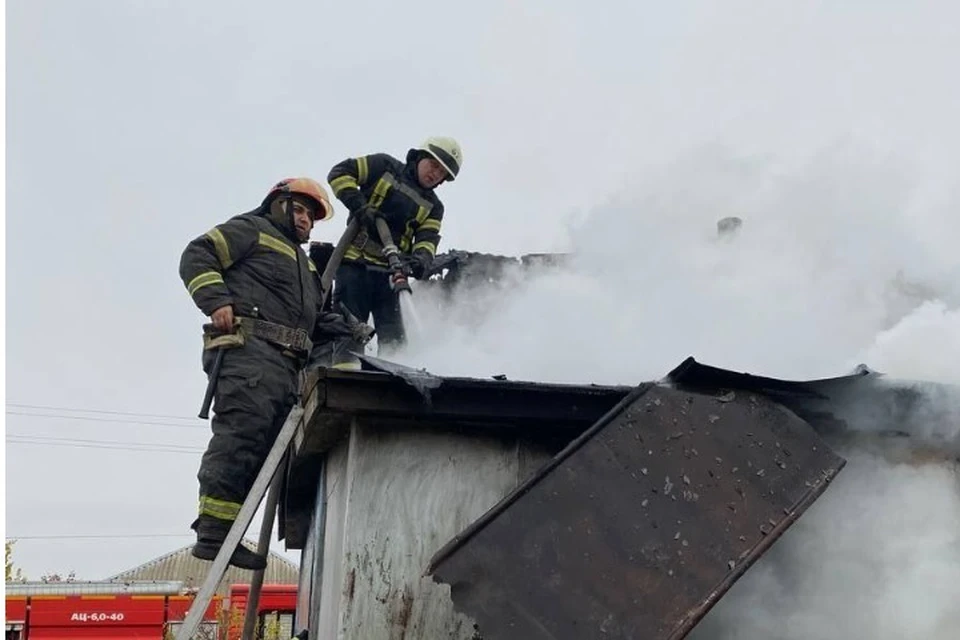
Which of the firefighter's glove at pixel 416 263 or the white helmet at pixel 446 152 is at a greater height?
the white helmet at pixel 446 152

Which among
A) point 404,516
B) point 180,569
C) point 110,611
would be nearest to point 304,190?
point 404,516

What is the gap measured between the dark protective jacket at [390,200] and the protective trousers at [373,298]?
105 millimetres

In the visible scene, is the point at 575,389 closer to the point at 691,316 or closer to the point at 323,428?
the point at 323,428

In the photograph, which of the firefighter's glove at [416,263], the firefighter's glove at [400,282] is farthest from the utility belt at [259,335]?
the firefighter's glove at [416,263]

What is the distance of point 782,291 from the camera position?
→ 6.46 metres

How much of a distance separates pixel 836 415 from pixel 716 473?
1038 mm

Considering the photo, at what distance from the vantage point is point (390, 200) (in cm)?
672

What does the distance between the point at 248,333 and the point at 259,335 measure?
0.19 feet

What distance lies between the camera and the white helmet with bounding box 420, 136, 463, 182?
6730mm

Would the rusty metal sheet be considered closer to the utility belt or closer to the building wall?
the building wall

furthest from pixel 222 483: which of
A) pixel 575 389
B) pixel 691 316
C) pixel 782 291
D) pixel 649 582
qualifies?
pixel 782 291

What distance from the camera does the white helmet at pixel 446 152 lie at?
22.1 ft

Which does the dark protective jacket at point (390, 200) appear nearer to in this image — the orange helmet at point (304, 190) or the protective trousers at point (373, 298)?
the protective trousers at point (373, 298)

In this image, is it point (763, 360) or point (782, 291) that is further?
point (782, 291)
